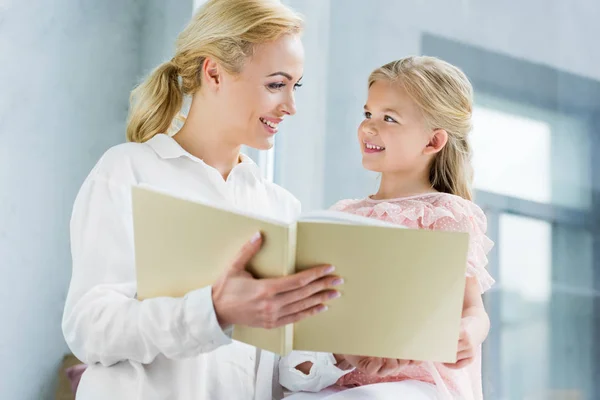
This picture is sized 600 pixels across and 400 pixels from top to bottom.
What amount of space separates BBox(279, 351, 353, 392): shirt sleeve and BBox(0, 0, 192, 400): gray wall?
5.84 feet

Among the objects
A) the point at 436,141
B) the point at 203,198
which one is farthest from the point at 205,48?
the point at 436,141

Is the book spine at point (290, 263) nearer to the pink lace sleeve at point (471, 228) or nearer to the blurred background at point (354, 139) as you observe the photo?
the pink lace sleeve at point (471, 228)

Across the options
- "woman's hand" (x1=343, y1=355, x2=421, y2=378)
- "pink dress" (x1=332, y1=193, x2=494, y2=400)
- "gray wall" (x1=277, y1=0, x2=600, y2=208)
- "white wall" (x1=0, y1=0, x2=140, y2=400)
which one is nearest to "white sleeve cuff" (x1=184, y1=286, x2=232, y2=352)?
"woman's hand" (x1=343, y1=355, x2=421, y2=378)

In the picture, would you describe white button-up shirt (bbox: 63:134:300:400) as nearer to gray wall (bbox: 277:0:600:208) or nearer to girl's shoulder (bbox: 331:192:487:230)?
girl's shoulder (bbox: 331:192:487:230)

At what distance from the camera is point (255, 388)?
5.09 feet

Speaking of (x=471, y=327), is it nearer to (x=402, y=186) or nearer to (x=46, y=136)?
(x=402, y=186)

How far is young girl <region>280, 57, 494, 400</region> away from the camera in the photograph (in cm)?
154

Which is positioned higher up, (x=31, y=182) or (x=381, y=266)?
(x=31, y=182)

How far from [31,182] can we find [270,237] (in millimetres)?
2196

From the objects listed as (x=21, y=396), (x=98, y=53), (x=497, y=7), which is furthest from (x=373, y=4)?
(x=21, y=396)

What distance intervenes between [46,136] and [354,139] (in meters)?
1.29

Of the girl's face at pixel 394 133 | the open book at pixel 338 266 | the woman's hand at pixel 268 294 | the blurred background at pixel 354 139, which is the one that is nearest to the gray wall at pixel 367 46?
the blurred background at pixel 354 139

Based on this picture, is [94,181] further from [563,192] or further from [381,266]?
[563,192]

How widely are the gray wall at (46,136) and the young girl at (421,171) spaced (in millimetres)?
1693
